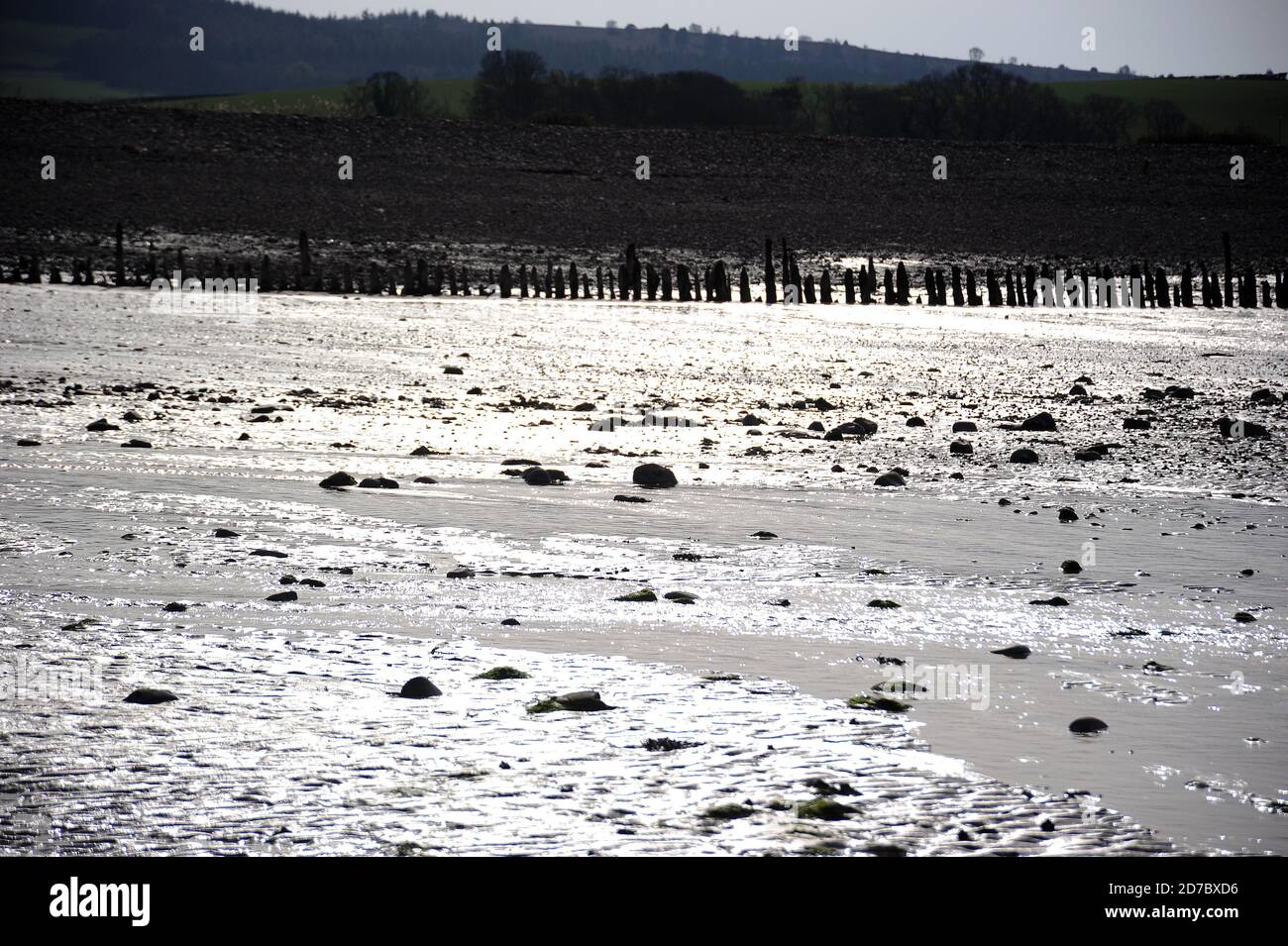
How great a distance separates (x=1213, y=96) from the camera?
340ft

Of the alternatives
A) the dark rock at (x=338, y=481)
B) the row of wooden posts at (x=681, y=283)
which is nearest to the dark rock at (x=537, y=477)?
the dark rock at (x=338, y=481)

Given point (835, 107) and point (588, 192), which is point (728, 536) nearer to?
point (588, 192)

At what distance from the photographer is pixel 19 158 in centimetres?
4684

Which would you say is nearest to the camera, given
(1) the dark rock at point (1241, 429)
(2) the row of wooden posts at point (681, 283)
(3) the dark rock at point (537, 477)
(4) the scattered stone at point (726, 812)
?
(4) the scattered stone at point (726, 812)

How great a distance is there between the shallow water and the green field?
77.4m

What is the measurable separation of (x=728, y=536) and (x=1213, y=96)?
105360mm

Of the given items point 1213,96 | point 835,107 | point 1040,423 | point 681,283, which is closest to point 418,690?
point 1040,423

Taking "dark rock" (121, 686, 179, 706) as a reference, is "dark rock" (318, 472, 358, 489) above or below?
above

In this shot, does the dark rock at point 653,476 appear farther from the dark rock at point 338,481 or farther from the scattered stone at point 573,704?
the scattered stone at point 573,704

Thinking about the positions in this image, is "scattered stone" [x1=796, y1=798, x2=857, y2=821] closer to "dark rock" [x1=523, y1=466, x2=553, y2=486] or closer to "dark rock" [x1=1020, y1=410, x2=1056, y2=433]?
"dark rock" [x1=523, y1=466, x2=553, y2=486]

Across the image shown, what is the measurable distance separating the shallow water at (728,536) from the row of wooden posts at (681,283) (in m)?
12.4

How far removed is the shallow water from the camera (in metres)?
5.38

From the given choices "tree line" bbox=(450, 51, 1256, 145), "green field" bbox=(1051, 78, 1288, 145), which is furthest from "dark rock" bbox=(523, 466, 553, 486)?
"green field" bbox=(1051, 78, 1288, 145)

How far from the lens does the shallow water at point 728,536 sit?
538cm
